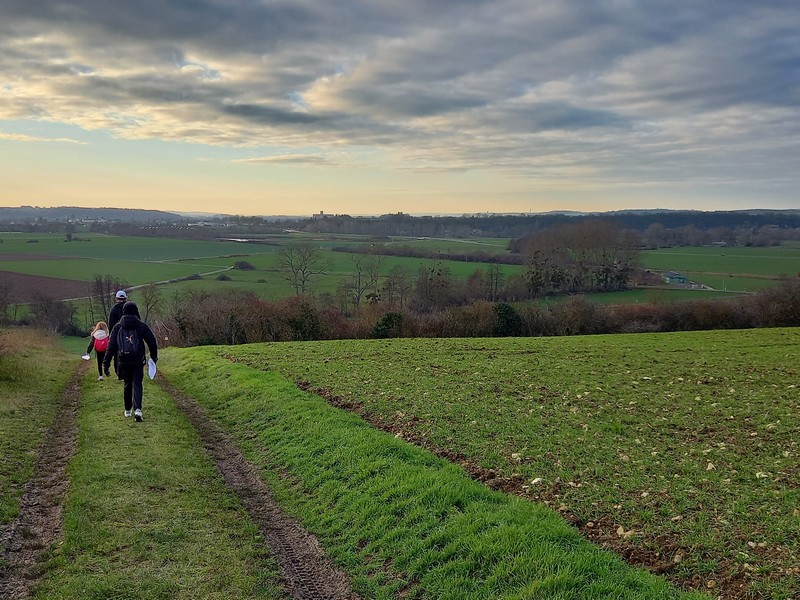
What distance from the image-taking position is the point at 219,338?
46.4m

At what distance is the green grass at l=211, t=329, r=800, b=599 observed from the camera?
279 inches

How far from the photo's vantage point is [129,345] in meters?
13.0

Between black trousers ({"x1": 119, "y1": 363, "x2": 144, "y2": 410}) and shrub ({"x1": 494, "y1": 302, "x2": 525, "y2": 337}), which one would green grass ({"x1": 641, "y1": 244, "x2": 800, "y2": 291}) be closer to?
shrub ({"x1": 494, "y1": 302, "x2": 525, "y2": 337})

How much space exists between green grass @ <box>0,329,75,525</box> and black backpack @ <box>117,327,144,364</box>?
2.31 meters

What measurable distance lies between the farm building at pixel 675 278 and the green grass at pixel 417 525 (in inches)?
3628

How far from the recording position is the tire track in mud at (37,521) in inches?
254

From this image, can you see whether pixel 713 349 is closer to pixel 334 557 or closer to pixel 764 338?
pixel 764 338

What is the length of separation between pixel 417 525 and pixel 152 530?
362cm

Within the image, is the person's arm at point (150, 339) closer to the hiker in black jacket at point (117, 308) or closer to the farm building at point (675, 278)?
the hiker in black jacket at point (117, 308)

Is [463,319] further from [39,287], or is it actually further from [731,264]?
[731,264]

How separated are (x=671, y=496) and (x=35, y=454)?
11.3 m

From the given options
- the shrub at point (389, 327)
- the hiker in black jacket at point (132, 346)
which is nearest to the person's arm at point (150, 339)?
the hiker in black jacket at point (132, 346)

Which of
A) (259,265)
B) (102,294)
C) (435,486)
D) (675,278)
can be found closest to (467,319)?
(435,486)

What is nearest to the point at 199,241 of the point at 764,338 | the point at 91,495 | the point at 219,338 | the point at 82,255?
the point at 82,255
